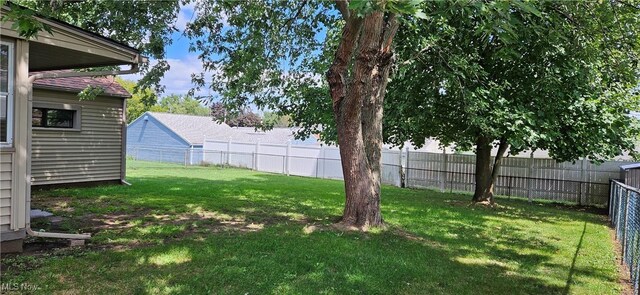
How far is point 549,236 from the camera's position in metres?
7.37

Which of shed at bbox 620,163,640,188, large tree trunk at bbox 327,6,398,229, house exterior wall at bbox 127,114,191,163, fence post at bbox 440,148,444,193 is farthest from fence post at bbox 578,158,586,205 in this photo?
house exterior wall at bbox 127,114,191,163

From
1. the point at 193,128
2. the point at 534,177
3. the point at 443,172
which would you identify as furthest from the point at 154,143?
the point at 534,177

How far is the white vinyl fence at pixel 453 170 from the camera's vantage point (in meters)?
12.6

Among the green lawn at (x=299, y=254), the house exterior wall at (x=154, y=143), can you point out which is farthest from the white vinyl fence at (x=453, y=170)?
the house exterior wall at (x=154, y=143)

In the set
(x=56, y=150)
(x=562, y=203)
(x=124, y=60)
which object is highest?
(x=124, y=60)

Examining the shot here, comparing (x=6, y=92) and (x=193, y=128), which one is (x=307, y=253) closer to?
(x=6, y=92)

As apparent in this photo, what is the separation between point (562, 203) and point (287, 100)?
892cm

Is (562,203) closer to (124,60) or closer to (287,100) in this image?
(287,100)

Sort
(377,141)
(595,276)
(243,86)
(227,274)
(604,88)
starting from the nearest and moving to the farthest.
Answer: (227,274), (595,276), (377,141), (243,86), (604,88)

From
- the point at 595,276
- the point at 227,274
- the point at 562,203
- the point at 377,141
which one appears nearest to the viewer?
the point at 227,274

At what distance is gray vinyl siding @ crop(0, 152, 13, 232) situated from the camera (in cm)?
463

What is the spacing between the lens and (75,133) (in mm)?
11320

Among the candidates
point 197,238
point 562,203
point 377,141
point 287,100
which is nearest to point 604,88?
point 562,203

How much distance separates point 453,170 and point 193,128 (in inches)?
924
